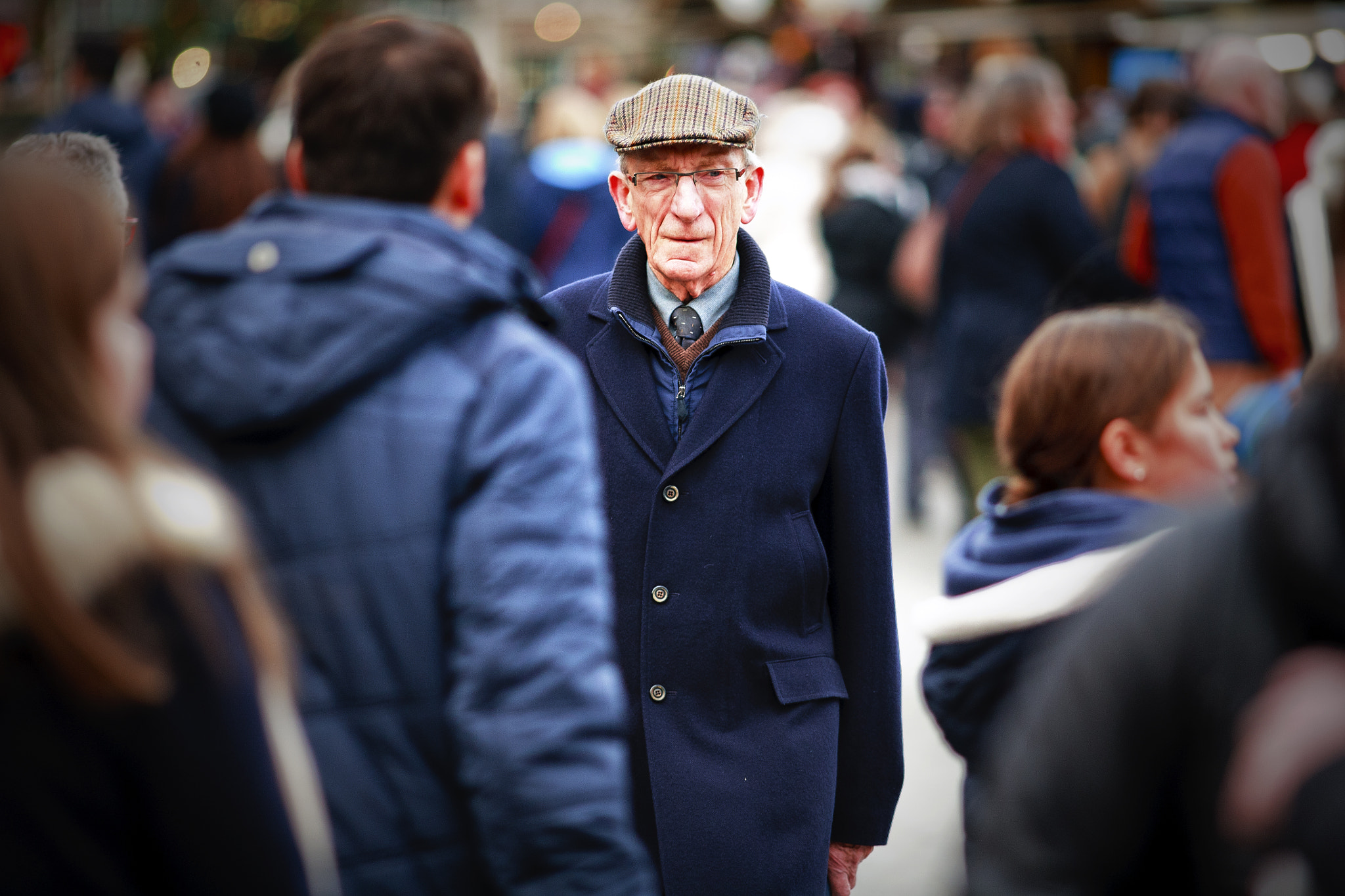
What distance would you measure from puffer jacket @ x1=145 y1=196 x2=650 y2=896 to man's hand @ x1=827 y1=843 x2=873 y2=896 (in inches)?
39.9

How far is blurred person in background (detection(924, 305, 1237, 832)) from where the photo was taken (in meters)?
2.45

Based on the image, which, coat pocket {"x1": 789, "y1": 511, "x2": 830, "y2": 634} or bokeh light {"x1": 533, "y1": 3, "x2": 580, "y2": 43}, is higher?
bokeh light {"x1": 533, "y1": 3, "x2": 580, "y2": 43}

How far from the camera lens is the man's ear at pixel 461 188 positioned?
1.93 m

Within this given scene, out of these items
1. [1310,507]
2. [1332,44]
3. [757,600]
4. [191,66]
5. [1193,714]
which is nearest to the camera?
[1310,507]

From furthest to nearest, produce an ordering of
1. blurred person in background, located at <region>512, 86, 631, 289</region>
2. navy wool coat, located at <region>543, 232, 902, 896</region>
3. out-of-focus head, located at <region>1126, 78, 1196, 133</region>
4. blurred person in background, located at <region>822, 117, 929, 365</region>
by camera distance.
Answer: blurred person in background, located at <region>822, 117, 929, 365</region> < out-of-focus head, located at <region>1126, 78, 1196, 133</region> < blurred person in background, located at <region>512, 86, 631, 289</region> < navy wool coat, located at <region>543, 232, 902, 896</region>

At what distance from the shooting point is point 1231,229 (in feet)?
19.1

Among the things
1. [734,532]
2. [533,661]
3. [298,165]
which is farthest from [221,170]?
[533,661]

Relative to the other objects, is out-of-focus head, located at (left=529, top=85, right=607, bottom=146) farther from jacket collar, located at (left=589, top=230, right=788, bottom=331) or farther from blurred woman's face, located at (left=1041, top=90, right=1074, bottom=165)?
jacket collar, located at (left=589, top=230, right=788, bottom=331)

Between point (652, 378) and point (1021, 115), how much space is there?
164 inches

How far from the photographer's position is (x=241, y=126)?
6.36 meters

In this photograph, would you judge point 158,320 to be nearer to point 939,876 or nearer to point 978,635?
point 978,635

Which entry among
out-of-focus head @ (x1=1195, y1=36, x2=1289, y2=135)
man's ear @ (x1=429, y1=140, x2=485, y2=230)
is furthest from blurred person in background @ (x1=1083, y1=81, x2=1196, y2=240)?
man's ear @ (x1=429, y1=140, x2=485, y2=230)

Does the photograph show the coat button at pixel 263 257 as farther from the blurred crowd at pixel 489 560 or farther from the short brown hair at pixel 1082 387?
the short brown hair at pixel 1082 387

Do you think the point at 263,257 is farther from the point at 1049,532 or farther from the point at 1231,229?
the point at 1231,229
